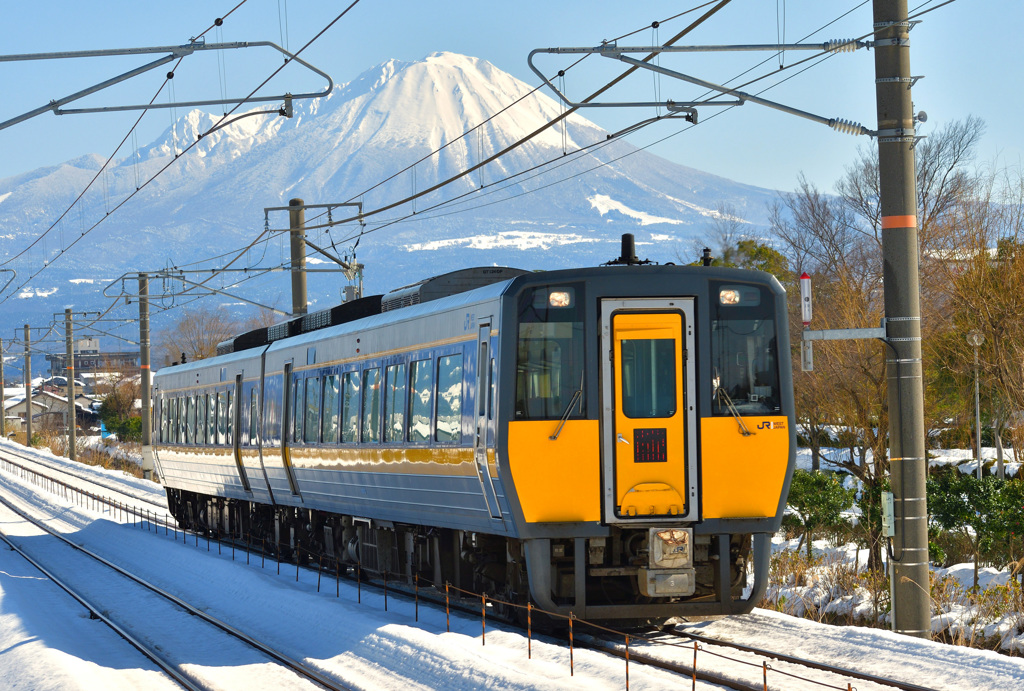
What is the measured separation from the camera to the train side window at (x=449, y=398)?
12219mm

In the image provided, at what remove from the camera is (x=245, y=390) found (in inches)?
834

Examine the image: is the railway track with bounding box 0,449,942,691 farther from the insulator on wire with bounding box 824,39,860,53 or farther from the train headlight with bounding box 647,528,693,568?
the insulator on wire with bounding box 824,39,860,53

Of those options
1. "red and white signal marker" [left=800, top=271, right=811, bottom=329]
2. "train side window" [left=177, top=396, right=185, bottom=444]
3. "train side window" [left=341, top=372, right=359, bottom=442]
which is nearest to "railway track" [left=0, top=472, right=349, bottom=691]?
"train side window" [left=341, top=372, right=359, bottom=442]

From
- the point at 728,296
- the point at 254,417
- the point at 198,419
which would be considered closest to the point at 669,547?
the point at 728,296

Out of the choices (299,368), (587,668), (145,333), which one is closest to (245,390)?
(299,368)

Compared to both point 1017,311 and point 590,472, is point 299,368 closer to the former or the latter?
point 590,472

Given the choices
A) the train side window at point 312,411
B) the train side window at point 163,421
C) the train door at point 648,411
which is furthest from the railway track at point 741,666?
the train side window at point 163,421

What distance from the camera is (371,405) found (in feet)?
48.9

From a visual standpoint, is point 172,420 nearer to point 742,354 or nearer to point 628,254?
point 628,254

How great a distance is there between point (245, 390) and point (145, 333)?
1829 centimetres

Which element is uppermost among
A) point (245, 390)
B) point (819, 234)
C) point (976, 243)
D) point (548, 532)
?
point (819, 234)

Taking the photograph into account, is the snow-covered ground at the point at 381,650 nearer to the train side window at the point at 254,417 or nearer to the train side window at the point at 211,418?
the train side window at the point at 254,417

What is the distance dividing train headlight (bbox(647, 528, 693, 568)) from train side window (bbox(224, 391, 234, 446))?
12.4 meters

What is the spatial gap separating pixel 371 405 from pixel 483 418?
371 centimetres
